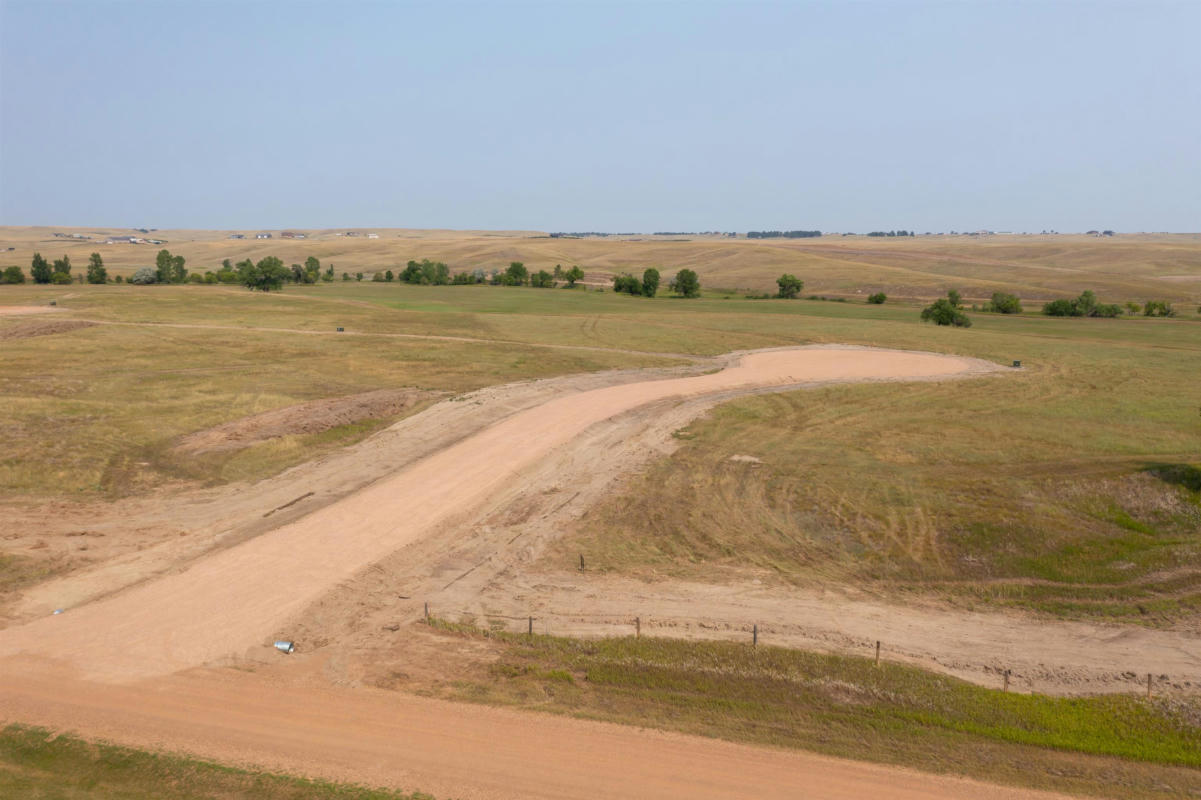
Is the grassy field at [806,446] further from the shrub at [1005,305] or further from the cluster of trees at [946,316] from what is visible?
the shrub at [1005,305]

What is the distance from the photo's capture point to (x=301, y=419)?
132ft

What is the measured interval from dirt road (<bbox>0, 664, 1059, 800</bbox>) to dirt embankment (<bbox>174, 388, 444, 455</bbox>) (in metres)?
19.7

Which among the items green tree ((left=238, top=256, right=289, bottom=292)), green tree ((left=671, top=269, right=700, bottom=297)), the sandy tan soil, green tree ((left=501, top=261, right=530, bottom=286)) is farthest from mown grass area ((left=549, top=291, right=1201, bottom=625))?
green tree ((left=501, top=261, right=530, bottom=286))

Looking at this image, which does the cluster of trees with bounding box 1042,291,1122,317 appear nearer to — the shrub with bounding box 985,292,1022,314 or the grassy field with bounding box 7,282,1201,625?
the shrub with bounding box 985,292,1022,314

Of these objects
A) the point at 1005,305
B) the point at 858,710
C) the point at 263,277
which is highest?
the point at 263,277

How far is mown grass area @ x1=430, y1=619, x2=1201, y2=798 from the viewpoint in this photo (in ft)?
50.8

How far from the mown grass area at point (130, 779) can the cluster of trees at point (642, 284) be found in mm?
120594

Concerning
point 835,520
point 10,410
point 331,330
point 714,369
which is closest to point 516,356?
point 714,369

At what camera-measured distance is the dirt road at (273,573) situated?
62.9ft

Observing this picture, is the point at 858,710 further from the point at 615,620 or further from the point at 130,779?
the point at 130,779

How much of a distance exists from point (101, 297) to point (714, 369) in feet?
267

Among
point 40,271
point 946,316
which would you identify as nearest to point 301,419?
point 946,316

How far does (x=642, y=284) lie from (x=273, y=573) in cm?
11539

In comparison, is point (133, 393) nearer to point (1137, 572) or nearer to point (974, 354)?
point (1137, 572)
